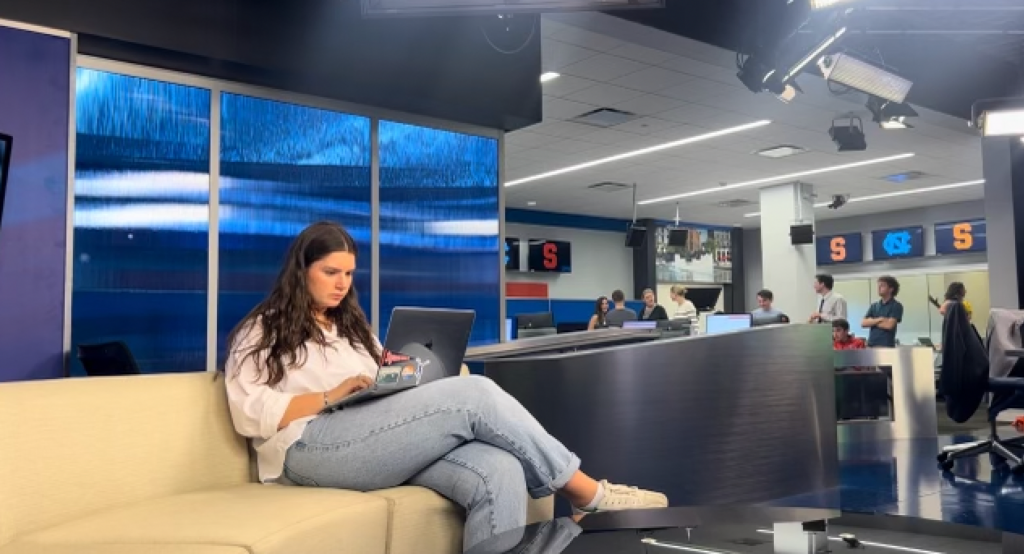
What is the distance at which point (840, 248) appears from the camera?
622 inches

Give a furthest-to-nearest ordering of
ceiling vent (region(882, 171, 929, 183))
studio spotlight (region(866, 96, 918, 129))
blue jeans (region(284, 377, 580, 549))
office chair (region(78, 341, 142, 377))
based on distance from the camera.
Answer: ceiling vent (region(882, 171, 929, 183)), studio spotlight (region(866, 96, 918, 129)), office chair (region(78, 341, 142, 377)), blue jeans (region(284, 377, 580, 549))

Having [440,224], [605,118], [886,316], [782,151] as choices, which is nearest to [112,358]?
[440,224]

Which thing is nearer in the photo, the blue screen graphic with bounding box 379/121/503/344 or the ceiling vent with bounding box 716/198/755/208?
the blue screen graphic with bounding box 379/121/503/344

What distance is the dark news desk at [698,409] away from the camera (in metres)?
3.05

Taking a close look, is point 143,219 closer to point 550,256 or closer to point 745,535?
point 745,535

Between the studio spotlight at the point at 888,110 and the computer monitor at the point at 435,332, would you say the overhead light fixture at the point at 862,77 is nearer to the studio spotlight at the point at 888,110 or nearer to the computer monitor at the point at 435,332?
the studio spotlight at the point at 888,110

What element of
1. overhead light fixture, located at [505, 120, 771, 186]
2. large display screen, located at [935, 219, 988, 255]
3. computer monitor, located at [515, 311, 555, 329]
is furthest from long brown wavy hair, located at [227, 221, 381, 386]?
large display screen, located at [935, 219, 988, 255]

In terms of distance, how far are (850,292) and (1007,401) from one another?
454 inches

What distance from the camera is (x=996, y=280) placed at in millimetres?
7895

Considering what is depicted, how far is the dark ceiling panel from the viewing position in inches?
211

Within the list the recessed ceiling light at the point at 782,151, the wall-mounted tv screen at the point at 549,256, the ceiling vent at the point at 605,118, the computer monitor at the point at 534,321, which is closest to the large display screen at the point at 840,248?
the wall-mounted tv screen at the point at 549,256

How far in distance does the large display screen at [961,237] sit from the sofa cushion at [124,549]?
48.6 feet

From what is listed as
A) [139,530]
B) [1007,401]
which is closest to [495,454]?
[139,530]

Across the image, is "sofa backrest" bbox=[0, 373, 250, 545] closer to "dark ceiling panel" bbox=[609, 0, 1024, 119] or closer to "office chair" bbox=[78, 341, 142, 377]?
"office chair" bbox=[78, 341, 142, 377]
